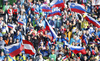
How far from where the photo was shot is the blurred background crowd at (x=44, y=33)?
31.1 feet

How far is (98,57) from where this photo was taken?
31.4 ft

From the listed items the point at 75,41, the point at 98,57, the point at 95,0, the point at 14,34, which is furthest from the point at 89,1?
the point at 14,34

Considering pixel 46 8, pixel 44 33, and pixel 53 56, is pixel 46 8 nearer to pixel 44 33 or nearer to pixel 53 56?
pixel 44 33

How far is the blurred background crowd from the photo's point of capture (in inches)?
374

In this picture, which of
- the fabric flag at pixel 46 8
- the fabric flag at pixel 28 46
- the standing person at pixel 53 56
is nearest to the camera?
the fabric flag at pixel 28 46

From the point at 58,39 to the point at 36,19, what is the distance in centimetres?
146

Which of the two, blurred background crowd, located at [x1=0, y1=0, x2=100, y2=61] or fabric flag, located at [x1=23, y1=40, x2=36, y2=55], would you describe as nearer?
fabric flag, located at [x1=23, y1=40, x2=36, y2=55]

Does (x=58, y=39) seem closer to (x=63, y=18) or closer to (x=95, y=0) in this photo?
(x=63, y=18)

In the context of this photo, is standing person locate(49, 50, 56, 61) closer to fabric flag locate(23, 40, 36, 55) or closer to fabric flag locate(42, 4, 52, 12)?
fabric flag locate(23, 40, 36, 55)

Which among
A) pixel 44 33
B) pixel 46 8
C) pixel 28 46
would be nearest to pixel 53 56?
pixel 44 33

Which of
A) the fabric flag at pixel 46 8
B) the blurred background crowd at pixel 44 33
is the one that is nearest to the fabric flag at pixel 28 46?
the blurred background crowd at pixel 44 33

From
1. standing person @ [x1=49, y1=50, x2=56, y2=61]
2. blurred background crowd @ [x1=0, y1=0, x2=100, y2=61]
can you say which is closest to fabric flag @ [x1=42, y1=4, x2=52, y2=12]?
blurred background crowd @ [x1=0, y1=0, x2=100, y2=61]

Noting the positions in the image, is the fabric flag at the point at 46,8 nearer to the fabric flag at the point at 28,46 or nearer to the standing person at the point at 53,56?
the standing person at the point at 53,56

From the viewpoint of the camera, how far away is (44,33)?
10.1 m
